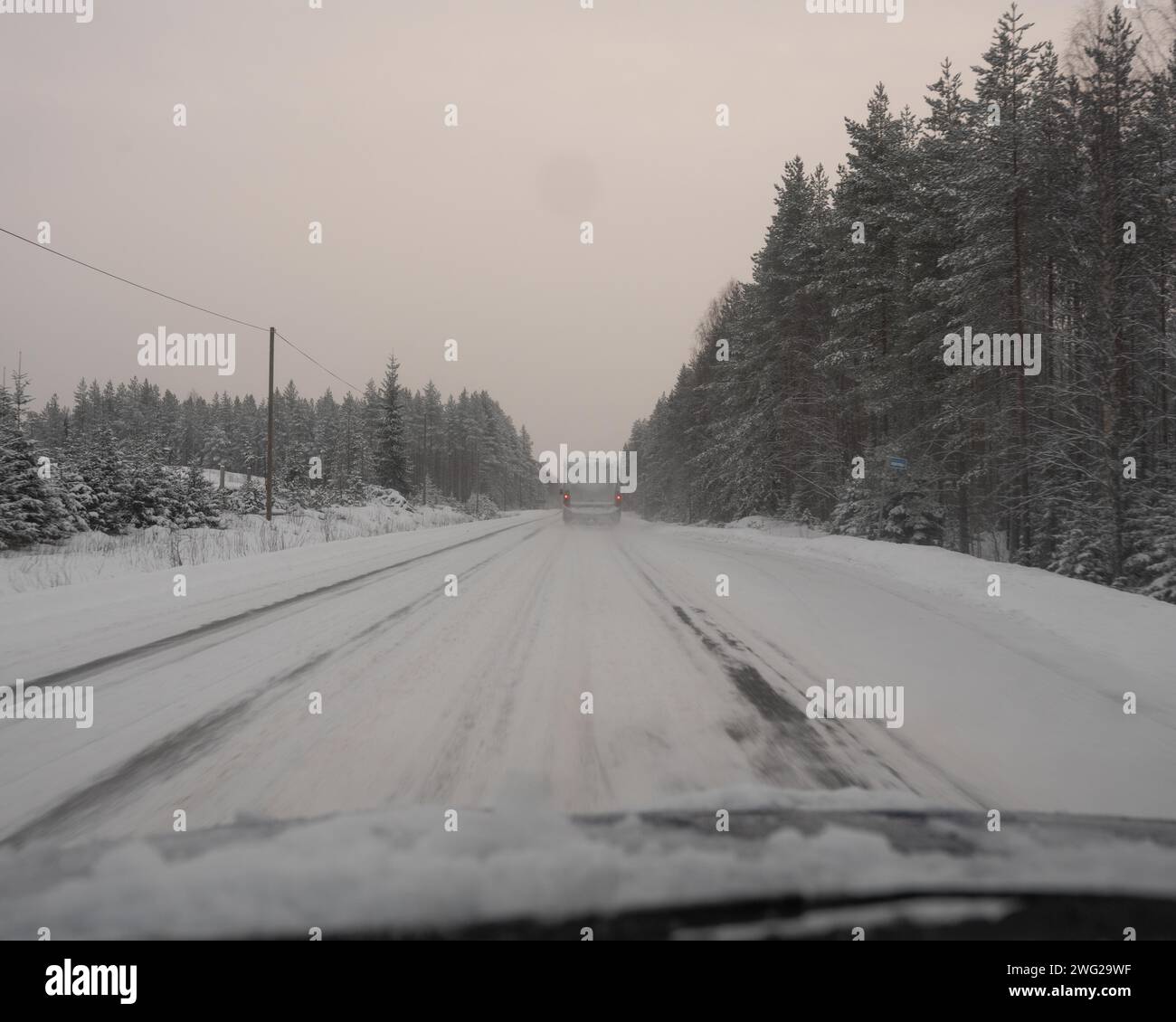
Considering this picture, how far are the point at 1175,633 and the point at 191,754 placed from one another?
7803mm

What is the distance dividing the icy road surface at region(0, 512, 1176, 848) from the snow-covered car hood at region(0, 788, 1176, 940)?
1.38 feet

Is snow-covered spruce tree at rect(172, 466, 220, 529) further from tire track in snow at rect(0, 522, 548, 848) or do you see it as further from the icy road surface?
tire track in snow at rect(0, 522, 548, 848)

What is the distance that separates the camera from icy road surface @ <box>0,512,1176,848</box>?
264 cm

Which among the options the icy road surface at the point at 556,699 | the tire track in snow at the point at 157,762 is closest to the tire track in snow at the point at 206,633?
the icy road surface at the point at 556,699

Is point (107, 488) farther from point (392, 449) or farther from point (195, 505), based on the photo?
point (392, 449)

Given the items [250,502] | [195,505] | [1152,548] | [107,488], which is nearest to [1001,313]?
[1152,548]

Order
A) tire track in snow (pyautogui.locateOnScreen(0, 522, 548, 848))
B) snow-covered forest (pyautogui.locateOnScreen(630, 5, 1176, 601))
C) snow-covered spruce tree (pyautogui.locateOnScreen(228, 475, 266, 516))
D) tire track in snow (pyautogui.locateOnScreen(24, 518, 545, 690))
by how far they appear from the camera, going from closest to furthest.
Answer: tire track in snow (pyautogui.locateOnScreen(0, 522, 548, 848)) < tire track in snow (pyautogui.locateOnScreen(24, 518, 545, 690)) < snow-covered forest (pyautogui.locateOnScreen(630, 5, 1176, 601)) < snow-covered spruce tree (pyautogui.locateOnScreen(228, 475, 266, 516))

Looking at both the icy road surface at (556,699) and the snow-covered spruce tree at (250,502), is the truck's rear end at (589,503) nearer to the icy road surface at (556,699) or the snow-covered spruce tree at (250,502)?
the snow-covered spruce tree at (250,502)

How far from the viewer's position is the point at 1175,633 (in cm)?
543

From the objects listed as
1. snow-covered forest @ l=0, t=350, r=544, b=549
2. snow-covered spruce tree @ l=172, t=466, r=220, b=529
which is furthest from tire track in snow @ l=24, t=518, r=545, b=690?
snow-covered spruce tree @ l=172, t=466, r=220, b=529

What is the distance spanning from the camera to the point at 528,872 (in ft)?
4.42

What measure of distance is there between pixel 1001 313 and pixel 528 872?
18860 millimetres
